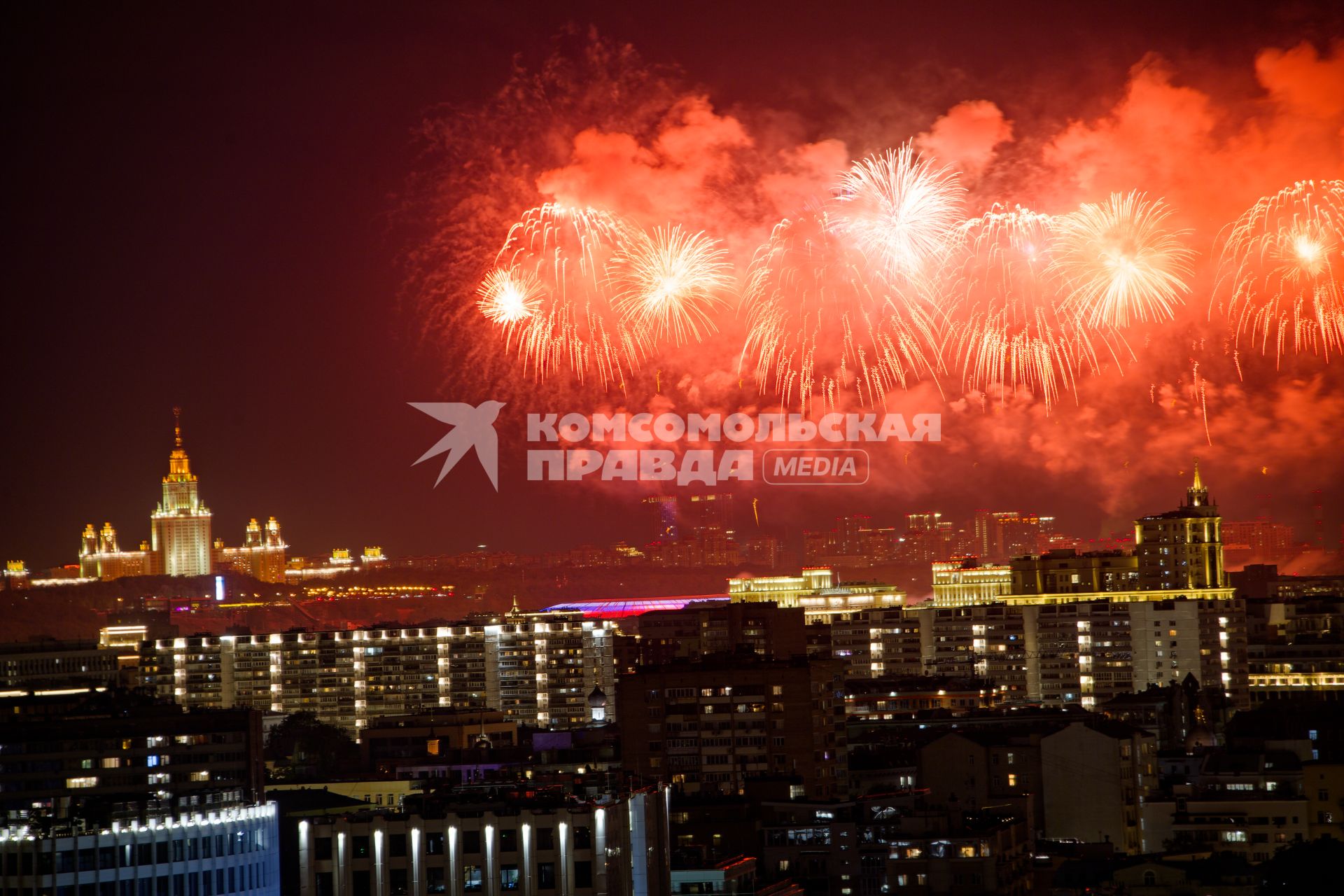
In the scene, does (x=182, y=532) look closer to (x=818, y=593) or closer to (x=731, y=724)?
(x=818, y=593)

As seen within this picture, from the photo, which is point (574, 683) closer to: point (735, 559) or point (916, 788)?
point (735, 559)

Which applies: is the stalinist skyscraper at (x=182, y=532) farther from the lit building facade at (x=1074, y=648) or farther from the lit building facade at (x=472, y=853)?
the lit building facade at (x=472, y=853)

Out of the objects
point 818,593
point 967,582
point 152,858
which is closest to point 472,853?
point 152,858

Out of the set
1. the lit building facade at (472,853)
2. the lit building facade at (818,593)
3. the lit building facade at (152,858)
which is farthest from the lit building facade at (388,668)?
the lit building facade at (152,858)

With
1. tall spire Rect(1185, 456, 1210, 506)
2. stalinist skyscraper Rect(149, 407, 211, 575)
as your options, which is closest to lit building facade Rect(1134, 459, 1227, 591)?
tall spire Rect(1185, 456, 1210, 506)

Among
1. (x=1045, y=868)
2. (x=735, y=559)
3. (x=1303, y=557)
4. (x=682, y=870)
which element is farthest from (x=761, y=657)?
(x=735, y=559)

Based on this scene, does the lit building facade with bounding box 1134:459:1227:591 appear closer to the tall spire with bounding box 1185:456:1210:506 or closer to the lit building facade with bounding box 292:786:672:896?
the tall spire with bounding box 1185:456:1210:506
